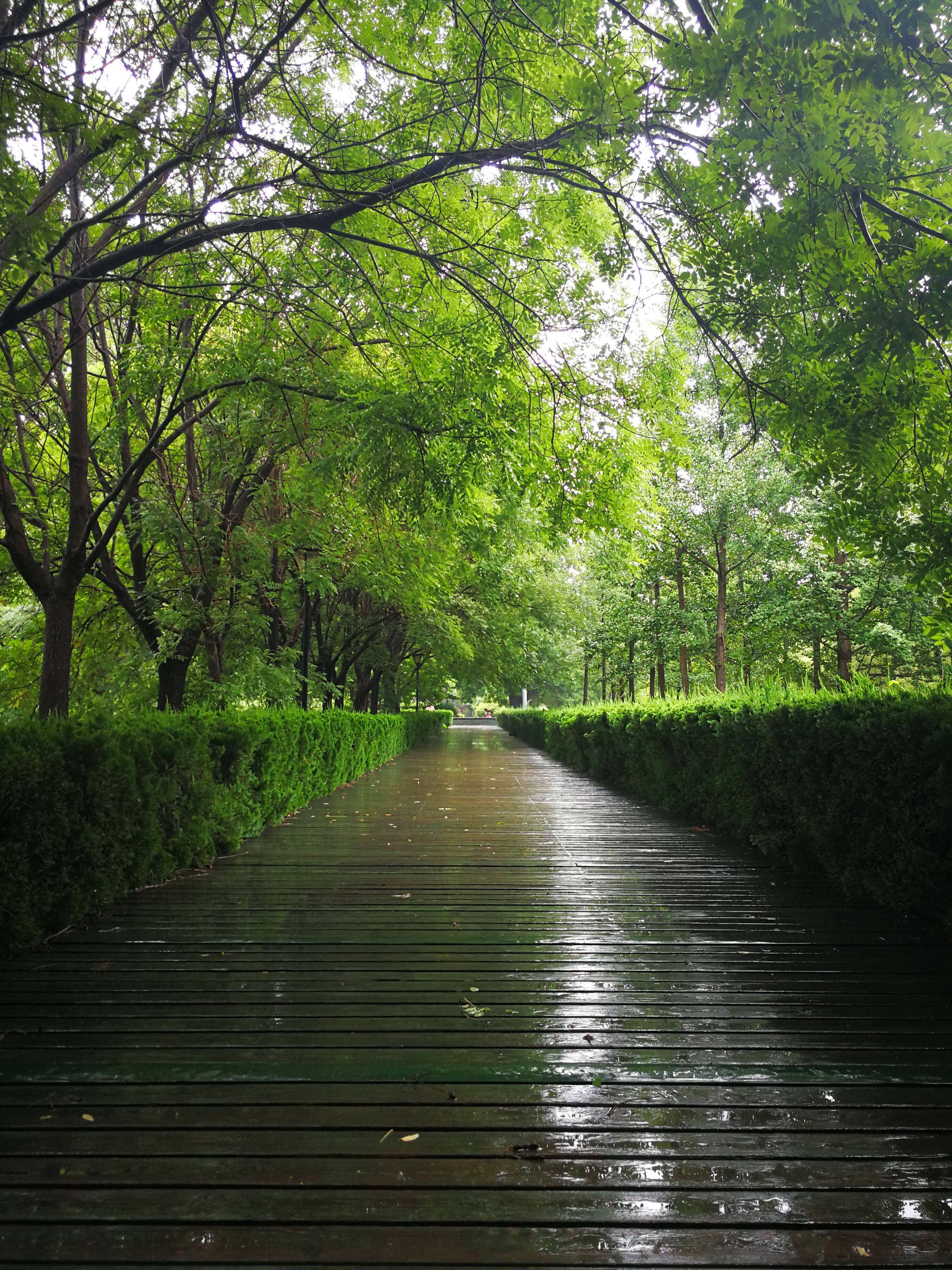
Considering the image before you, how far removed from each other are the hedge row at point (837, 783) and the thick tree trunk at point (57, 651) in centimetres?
667

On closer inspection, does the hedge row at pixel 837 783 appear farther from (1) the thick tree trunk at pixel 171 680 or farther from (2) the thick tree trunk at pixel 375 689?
(2) the thick tree trunk at pixel 375 689

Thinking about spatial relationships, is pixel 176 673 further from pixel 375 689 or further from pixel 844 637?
pixel 375 689

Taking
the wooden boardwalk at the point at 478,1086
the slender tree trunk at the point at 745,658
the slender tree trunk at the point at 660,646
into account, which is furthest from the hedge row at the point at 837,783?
the slender tree trunk at the point at 745,658

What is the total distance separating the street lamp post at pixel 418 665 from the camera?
30312 millimetres

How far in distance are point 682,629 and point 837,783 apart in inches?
481

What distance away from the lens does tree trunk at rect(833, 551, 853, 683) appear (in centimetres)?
1558

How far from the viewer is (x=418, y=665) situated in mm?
30953

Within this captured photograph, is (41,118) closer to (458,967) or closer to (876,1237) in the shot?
(458,967)

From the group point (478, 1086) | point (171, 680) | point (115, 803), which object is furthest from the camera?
point (171, 680)

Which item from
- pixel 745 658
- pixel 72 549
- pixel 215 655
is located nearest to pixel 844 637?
pixel 745 658

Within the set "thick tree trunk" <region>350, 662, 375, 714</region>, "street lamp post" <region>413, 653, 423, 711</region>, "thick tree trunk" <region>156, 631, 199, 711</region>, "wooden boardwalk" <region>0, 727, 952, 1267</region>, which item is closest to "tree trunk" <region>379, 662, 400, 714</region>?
"street lamp post" <region>413, 653, 423, 711</region>

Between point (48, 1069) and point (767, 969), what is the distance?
3.28 meters

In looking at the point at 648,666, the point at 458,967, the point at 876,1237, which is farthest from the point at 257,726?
the point at 648,666

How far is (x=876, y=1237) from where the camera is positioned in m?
2.02
